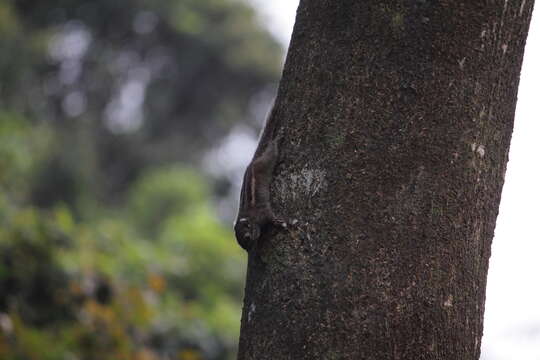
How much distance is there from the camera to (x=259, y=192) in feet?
6.83

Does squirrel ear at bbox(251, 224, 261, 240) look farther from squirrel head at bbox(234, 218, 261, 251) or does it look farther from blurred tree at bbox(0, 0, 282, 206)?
blurred tree at bbox(0, 0, 282, 206)

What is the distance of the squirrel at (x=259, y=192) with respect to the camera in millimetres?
2004

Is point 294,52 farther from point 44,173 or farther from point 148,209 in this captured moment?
point 44,173

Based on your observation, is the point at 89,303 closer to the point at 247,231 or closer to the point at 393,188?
the point at 247,231

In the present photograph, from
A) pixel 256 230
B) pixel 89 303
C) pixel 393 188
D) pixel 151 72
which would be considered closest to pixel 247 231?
pixel 256 230

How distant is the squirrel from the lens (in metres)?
2.00

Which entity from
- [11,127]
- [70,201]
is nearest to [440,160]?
[11,127]

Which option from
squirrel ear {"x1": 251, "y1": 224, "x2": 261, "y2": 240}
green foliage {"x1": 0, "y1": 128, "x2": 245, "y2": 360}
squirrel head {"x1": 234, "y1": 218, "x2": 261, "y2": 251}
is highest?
green foliage {"x1": 0, "y1": 128, "x2": 245, "y2": 360}

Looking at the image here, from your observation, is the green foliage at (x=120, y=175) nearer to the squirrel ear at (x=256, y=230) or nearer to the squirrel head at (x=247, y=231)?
the squirrel head at (x=247, y=231)

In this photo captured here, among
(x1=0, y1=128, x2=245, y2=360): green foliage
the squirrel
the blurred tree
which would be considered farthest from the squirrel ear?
the blurred tree

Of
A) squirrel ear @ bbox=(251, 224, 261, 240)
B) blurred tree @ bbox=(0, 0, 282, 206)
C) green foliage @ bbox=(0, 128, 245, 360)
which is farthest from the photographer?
blurred tree @ bbox=(0, 0, 282, 206)

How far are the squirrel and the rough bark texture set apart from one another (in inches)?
1.5

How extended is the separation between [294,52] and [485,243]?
0.66 meters

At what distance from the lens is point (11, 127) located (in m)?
9.93
